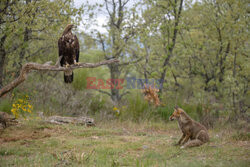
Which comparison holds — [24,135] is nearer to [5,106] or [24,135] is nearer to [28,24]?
[5,106]

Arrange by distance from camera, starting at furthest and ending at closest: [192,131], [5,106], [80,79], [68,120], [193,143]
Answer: [80,79], [5,106], [68,120], [192,131], [193,143]

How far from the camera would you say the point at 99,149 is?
20.1 feet

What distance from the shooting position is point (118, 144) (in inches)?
269

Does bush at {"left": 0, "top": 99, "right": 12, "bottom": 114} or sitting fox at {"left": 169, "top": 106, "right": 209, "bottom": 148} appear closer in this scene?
sitting fox at {"left": 169, "top": 106, "right": 209, "bottom": 148}

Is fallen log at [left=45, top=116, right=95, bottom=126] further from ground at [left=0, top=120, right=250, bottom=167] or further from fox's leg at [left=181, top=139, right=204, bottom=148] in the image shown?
fox's leg at [left=181, top=139, right=204, bottom=148]

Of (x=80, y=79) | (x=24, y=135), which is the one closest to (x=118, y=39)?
(x=80, y=79)

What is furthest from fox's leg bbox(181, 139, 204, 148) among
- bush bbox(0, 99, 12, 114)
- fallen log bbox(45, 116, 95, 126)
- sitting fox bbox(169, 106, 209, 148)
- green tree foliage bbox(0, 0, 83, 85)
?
bush bbox(0, 99, 12, 114)

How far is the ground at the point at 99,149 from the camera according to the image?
16.1ft

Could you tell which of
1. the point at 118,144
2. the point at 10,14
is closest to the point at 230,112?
the point at 118,144

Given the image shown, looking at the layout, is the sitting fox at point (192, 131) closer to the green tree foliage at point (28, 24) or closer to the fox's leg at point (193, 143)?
the fox's leg at point (193, 143)

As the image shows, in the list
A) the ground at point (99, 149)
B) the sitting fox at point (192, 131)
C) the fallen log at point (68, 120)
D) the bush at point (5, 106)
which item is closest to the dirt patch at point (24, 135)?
the ground at point (99, 149)

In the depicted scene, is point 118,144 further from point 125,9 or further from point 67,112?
point 125,9

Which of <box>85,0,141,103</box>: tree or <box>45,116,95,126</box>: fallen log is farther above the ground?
<box>85,0,141,103</box>: tree

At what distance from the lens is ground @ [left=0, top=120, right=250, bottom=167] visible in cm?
490
